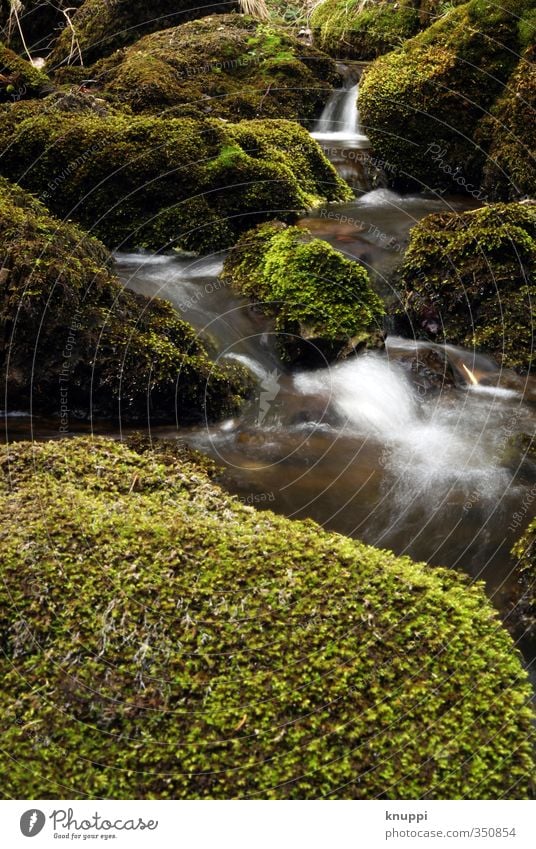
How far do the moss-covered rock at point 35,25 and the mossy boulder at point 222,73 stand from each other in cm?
502

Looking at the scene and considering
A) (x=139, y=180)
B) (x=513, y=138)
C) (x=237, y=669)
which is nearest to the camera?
(x=237, y=669)

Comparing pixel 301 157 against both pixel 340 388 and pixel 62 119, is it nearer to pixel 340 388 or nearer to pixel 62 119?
pixel 62 119

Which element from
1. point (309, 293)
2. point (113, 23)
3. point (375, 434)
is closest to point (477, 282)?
point (309, 293)

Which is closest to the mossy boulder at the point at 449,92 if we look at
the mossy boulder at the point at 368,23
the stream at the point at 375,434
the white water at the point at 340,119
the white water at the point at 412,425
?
the white water at the point at 340,119

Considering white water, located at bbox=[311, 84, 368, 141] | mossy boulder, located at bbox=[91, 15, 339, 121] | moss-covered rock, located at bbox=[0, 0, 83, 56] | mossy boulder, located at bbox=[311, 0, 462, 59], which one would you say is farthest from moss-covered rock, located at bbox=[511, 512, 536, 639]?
moss-covered rock, located at bbox=[0, 0, 83, 56]

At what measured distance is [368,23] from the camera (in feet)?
50.1

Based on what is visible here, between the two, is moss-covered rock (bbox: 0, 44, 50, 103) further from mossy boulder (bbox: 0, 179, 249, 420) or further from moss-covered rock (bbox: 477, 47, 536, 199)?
moss-covered rock (bbox: 477, 47, 536, 199)

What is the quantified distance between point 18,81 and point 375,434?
9.53 metres

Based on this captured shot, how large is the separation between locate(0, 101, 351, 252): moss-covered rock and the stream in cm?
55

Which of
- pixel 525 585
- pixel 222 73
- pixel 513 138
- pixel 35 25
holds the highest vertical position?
pixel 35 25

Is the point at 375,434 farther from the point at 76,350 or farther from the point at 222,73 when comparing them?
the point at 222,73

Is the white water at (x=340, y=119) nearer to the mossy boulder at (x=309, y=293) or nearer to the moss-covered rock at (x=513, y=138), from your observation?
the moss-covered rock at (x=513, y=138)

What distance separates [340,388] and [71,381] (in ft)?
9.27
